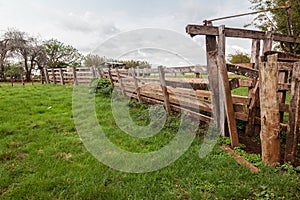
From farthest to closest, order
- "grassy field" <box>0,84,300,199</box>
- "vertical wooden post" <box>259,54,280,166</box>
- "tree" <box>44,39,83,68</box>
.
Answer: "tree" <box>44,39,83,68</box> < "vertical wooden post" <box>259,54,280,166</box> < "grassy field" <box>0,84,300,199</box>

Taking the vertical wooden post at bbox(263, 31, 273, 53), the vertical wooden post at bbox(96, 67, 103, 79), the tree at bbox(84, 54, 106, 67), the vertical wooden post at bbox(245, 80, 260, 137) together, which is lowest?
the vertical wooden post at bbox(245, 80, 260, 137)

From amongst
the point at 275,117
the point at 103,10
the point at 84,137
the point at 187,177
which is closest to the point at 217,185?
the point at 187,177

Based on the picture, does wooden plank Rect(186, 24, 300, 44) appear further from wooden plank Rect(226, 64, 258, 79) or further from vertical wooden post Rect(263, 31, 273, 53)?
wooden plank Rect(226, 64, 258, 79)

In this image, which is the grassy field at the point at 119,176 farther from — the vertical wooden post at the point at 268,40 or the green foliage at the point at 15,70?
the green foliage at the point at 15,70

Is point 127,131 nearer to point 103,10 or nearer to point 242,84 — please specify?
point 242,84

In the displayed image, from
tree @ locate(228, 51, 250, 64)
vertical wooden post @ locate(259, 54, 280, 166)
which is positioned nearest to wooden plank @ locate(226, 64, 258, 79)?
vertical wooden post @ locate(259, 54, 280, 166)

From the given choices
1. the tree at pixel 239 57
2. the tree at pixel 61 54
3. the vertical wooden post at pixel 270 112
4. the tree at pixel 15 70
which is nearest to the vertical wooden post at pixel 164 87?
the vertical wooden post at pixel 270 112

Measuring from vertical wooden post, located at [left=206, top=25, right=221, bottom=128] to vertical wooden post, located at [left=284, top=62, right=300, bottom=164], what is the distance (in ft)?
→ 4.38

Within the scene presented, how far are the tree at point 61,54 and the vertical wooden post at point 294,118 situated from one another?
29.6 meters

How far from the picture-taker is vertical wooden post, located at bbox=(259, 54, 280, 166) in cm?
288

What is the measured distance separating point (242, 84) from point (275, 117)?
49.4 inches

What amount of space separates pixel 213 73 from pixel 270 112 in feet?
4.45

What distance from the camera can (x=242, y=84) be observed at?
4.08m

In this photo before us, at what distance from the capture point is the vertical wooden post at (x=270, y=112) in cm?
288
